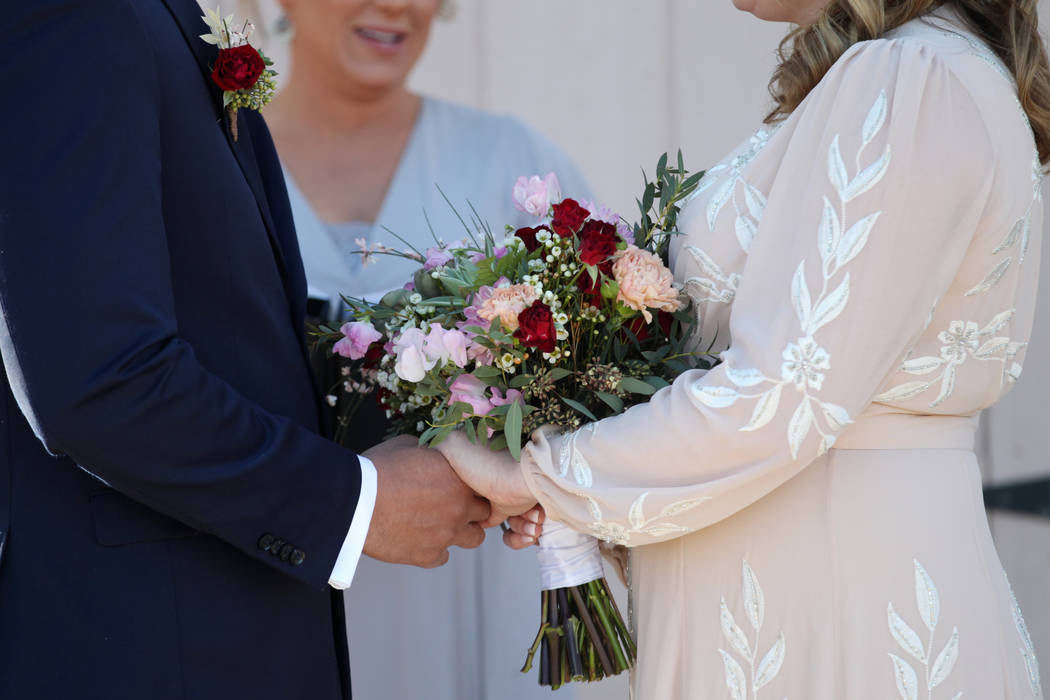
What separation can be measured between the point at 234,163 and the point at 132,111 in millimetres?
286

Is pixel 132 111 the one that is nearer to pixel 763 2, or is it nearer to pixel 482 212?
pixel 763 2

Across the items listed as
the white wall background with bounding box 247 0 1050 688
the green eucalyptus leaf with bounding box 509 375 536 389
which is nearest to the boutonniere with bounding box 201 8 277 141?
the green eucalyptus leaf with bounding box 509 375 536 389

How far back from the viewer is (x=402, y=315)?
1987 millimetres

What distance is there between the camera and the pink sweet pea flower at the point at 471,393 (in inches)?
72.4

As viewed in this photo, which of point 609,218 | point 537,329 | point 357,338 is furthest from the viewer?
point 357,338

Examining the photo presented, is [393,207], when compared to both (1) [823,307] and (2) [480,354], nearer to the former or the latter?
(2) [480,354]

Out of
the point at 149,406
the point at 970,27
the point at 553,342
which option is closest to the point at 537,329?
the point at 553,342

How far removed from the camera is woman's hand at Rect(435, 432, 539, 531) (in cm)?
192

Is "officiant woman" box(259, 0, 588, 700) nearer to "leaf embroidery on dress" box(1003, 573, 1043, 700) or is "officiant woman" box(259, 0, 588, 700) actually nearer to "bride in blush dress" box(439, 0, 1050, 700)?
"bride in blush dress" box(439, 0, 1050, 700)

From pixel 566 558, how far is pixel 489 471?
0.26 m

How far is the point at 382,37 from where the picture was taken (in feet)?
9.78

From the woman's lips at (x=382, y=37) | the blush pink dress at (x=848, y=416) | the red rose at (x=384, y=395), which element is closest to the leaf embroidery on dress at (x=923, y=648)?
the blush pink dress at (x=848, y=416)

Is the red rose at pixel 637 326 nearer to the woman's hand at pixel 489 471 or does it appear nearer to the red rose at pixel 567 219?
the red rose at pixel 567 219

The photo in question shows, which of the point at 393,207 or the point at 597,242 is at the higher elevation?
the point at 393,207
